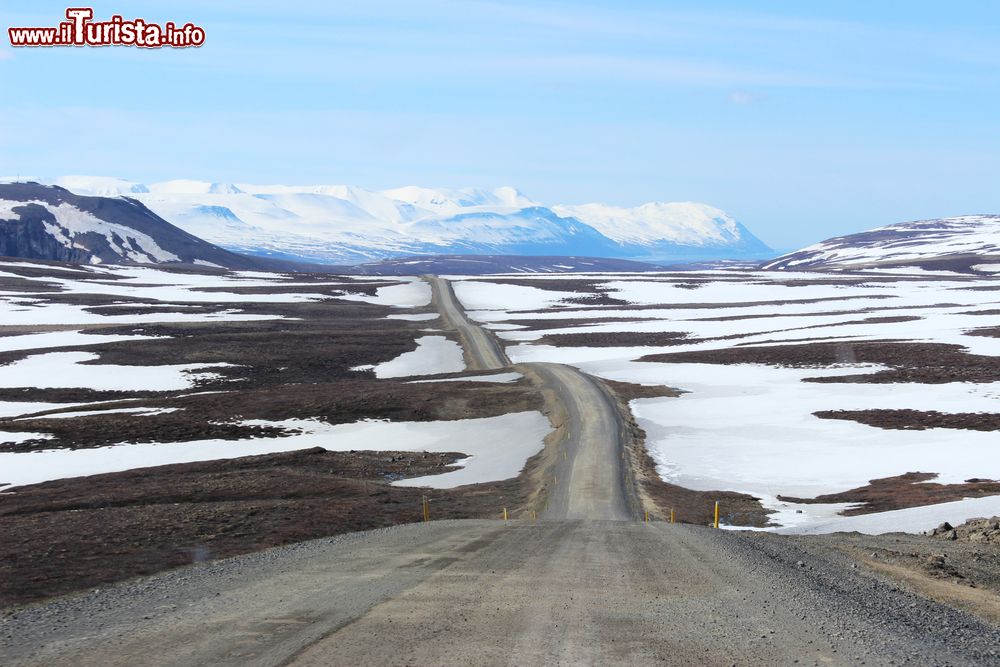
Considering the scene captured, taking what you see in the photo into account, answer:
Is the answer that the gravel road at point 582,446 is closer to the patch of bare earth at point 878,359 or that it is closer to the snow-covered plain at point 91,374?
the patch of bare earth at point 878,359

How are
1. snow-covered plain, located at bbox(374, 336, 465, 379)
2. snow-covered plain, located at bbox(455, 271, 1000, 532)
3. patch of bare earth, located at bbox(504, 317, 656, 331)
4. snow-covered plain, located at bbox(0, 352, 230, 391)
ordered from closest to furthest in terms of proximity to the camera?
snow-covered plain, located at bbox(455, 271, 1000, 532)
snow-covered plain, located at bbox(0, 352, 230, 391)
snow-covered plain, located at bbox(374, 336, 465, 379)
patch of bare earth, located at bbox(504, 317, 656, 331)

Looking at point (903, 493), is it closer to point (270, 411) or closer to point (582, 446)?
point (582, 446)

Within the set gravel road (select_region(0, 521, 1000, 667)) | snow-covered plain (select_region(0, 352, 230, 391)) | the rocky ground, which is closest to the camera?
gravel road (select_region(0, 521, 1000, 667))

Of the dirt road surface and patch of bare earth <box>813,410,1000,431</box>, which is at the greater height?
the dirt road surface

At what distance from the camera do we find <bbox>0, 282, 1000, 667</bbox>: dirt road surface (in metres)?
12.4

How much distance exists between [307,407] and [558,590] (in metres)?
43.7

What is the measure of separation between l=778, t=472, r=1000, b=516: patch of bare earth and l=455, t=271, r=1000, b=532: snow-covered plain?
32.2 inches

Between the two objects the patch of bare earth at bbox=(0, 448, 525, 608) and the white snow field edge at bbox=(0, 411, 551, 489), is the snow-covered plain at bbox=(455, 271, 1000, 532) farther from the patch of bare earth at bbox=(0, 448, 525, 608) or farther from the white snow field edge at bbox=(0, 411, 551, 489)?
the patch of bare earth at bbox=(0, 448, 525, 608)

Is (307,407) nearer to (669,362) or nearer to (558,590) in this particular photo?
(669,362)

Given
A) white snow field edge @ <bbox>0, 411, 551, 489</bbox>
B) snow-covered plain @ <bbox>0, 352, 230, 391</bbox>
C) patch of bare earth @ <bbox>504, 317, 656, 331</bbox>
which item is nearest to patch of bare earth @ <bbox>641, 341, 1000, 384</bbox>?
white snow field edge @ <bbox>0, 411, 551, 489</bbox>

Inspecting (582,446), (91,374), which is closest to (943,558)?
(582,446)

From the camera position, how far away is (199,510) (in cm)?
2686

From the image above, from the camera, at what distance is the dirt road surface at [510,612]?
12.4 meters

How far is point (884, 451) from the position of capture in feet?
138
